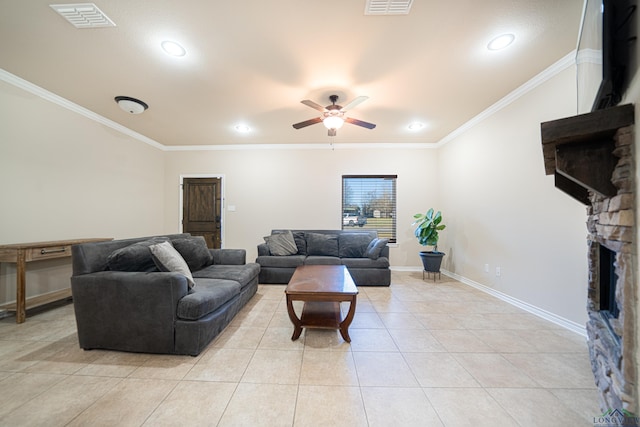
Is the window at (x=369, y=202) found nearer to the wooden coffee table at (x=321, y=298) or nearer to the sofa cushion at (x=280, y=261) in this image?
the sofa cushion at (x=280, y=261)

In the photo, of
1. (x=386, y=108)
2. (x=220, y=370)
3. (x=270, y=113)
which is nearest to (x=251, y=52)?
(x=270, y=113)

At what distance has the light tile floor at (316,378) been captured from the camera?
1323mm

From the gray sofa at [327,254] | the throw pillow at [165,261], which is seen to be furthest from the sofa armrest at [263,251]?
the throw pillow at [165,261]

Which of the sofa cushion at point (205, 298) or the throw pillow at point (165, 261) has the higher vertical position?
the throw pillow at point (165, 261)

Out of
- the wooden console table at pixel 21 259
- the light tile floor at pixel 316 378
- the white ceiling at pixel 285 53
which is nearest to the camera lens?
the light tile floor at pixel 316 378

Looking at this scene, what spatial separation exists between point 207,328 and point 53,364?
3.64 feet

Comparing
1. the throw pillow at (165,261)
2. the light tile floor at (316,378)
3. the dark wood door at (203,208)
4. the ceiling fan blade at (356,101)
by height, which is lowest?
the light tile floor at (316,378)

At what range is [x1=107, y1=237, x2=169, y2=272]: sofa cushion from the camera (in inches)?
81.0

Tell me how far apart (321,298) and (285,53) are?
236 centimetres

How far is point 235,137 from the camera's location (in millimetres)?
4754

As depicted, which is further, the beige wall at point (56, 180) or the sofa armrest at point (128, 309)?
the beige wall at point (56, 180)

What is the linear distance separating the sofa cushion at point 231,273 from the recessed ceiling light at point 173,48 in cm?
232

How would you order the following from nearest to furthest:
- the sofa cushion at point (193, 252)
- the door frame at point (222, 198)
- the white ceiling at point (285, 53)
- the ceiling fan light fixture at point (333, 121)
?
the white ceiling at point (285, 53)
the sofa cushion at point (193, 252)
the ceiling fan light fixture at point (333, 121)
the door frame at point (222, 198)

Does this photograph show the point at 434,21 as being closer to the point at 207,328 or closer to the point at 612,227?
the point at 612,227
